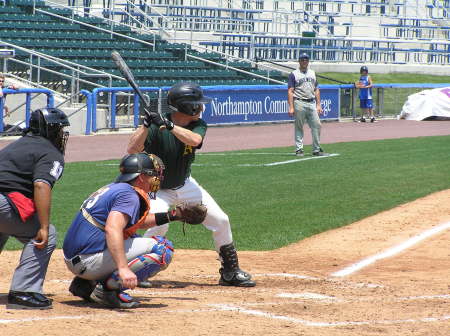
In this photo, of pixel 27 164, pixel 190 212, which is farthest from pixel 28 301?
pixel 190 212

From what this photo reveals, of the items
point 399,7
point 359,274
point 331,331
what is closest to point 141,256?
point 331,331

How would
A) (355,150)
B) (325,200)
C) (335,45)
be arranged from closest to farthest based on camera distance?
(325,200) → (355,150) → (335,45)

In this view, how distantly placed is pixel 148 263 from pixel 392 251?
3.98 metres

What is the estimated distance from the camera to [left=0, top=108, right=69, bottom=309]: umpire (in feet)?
21.2

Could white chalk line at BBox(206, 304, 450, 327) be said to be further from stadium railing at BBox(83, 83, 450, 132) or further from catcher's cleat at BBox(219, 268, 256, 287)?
stadium railing at BBox(83, 83, 450, 132)

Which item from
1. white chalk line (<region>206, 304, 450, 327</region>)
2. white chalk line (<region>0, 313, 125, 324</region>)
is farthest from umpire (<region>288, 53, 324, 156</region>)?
white chalk line (<region>0, 313, 125, 324</region>)

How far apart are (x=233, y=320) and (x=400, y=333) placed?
1.14 metres

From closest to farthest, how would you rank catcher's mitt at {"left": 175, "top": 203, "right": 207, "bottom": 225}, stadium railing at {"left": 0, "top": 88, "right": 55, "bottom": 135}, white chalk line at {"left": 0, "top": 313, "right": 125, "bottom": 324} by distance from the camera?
white chalk line at {"left": 0, "top": 313, "right": 125, "bottom": 324} < catcher's mitt at {"left": 175, "top": 203, "right": 207, "bottom": 225} < stadium railing at {"left": 0, "top": 88, "right": 55, "bottom": 135}

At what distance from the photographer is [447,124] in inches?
1186

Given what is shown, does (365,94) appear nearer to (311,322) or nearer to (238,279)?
(238,279)

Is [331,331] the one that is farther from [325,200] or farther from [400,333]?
[325,200]

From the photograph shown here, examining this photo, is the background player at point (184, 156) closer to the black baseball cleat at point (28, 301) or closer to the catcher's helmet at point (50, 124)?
the catcher's helmet at point (50, 124)

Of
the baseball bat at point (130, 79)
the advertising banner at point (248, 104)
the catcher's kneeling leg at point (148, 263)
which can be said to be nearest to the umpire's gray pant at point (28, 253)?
the catcher's kneeling leg at point (148, 263)

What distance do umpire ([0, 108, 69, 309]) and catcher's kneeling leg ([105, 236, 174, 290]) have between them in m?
0.49
